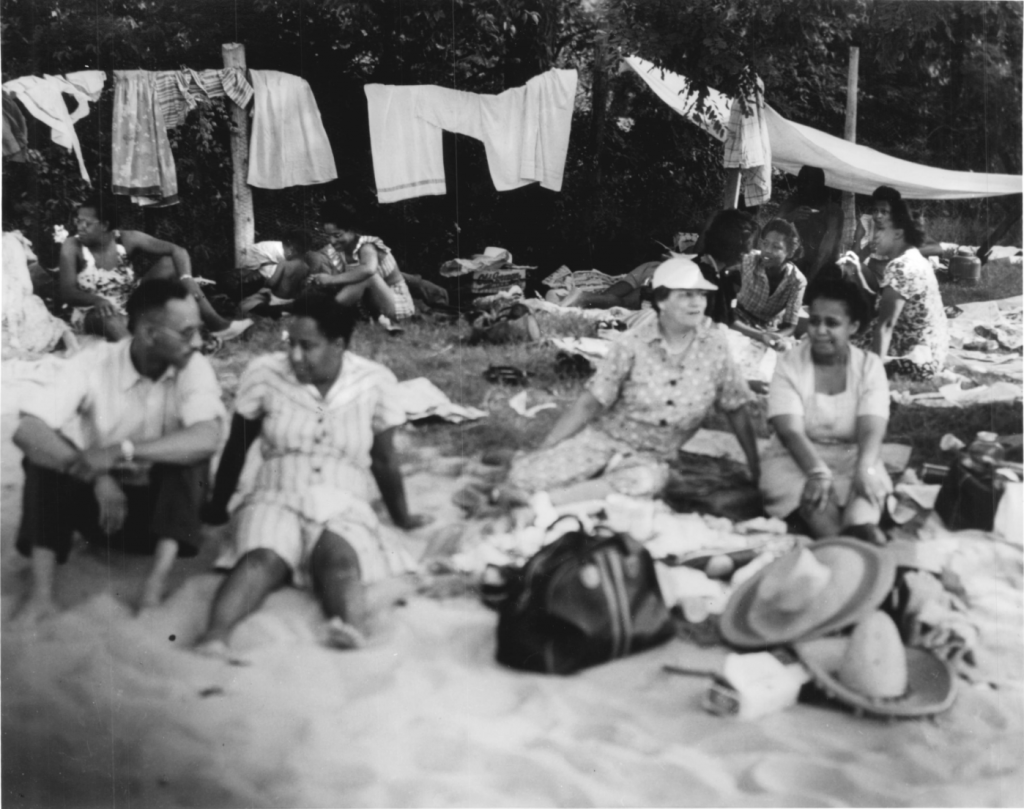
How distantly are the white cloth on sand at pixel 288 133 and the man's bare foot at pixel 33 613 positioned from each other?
1678 millimetres

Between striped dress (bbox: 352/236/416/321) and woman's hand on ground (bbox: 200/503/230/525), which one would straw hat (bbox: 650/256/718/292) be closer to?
striped dress (bbox: 352/236/416/321)

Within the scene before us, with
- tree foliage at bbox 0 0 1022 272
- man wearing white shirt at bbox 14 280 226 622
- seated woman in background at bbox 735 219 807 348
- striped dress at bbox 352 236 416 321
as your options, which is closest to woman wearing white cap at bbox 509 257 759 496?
seated woman in background at bbox 735 219 807 348

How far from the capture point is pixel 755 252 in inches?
164

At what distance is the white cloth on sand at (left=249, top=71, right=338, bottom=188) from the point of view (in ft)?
13.1

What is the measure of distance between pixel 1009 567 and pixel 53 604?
11.4 feet

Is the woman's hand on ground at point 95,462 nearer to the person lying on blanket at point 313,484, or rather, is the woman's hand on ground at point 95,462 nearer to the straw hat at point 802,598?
the person lying on blanket at point 313,484

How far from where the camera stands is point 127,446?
12.5 feet

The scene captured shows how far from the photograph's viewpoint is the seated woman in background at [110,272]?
12.7 feet

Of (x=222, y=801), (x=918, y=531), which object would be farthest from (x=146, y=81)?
(x=918, y=531)

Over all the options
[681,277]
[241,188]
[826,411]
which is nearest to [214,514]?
[241,188]

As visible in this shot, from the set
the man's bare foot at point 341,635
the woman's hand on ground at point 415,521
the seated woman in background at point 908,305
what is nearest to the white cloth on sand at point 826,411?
the seated woman in background at point 908,305

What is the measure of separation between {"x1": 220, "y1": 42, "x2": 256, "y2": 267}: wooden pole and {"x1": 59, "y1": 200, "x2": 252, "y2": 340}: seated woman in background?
0.20m

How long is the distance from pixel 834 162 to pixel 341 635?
99.7 inches

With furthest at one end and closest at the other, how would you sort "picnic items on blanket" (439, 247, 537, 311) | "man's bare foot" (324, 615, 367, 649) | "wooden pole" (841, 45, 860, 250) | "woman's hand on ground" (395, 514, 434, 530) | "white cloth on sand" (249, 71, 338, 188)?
"wooden pole" (841, 45, 860, 250), "picnic items on blanket" (439, 247, 537, 311), "white cloth on sand" (249, 71, 338, 188), "woman's hand on ground" (395, 514, 434, 530), "man's bare foot" (324, 615, 367, 649)
